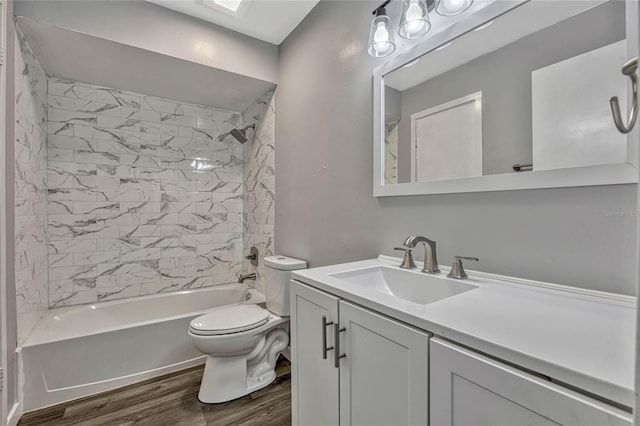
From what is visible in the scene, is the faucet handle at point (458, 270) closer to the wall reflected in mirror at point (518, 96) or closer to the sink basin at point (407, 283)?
the sink basin at point (407, 283)

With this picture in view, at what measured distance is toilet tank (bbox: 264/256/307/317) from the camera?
200 centimetres

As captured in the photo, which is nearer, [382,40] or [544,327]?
[544,327]

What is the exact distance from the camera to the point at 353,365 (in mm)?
889

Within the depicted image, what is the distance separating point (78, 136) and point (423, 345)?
3.03 meters

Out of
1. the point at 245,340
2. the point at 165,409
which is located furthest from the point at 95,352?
the point at 245,340

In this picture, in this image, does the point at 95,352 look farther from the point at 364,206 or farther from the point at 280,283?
the point at 364,206

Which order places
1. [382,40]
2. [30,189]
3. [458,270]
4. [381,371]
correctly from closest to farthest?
1. [381,371]
2. [458,270]
3. [382,40]
4. [30,189]

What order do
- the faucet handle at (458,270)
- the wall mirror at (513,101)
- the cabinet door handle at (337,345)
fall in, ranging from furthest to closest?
the faucet handle at (458,270) < the cabinet door handle at (337,345) < the wall mirror at (513,101)

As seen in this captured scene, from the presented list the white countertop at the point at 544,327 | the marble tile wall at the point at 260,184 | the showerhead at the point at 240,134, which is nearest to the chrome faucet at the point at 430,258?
the white countertop at the point at 544,327

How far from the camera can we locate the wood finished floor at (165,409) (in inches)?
61.2

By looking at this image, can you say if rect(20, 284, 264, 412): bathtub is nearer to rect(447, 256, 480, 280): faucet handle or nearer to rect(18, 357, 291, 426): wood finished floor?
rect(18, 357, 291, 426): wood finished floor

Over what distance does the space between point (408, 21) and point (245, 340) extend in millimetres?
1925

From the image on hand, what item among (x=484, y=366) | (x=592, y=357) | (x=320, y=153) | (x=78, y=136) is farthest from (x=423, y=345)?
(x=78, y=136)

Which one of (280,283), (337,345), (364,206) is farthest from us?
(280,283)
